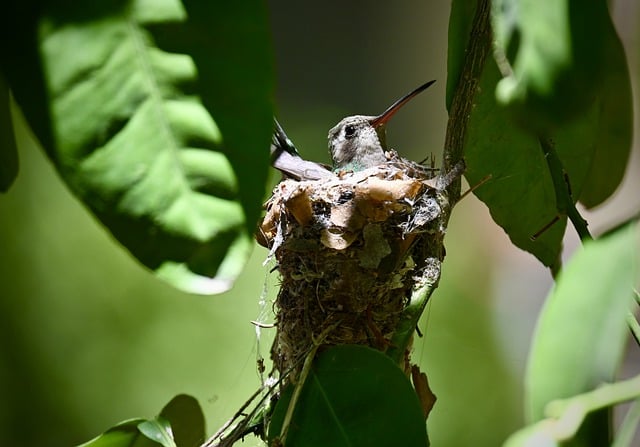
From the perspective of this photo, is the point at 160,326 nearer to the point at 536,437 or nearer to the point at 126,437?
the point at 126,437

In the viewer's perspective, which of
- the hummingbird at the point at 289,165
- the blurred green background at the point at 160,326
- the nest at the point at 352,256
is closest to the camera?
the nest at the point at 352,256

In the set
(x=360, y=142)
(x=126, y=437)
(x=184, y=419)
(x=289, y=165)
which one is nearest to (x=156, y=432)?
(x=126, y=437)

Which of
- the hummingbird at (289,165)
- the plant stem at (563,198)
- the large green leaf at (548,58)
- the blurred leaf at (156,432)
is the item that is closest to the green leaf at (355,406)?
the blurred leaf at (156,432)

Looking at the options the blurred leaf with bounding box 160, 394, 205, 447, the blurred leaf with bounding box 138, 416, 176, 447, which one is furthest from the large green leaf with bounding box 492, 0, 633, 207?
the blurred leaf with bounding box 160, 394, 205, 447

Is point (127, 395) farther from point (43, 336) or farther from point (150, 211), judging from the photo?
point (150, 211)

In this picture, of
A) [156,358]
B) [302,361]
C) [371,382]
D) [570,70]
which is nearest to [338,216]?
[302,361]

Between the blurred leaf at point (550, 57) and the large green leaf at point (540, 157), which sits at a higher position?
the large green leaf at point (540, 157)

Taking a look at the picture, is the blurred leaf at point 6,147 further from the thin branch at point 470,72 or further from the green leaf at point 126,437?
the thin branch at point 470,72
